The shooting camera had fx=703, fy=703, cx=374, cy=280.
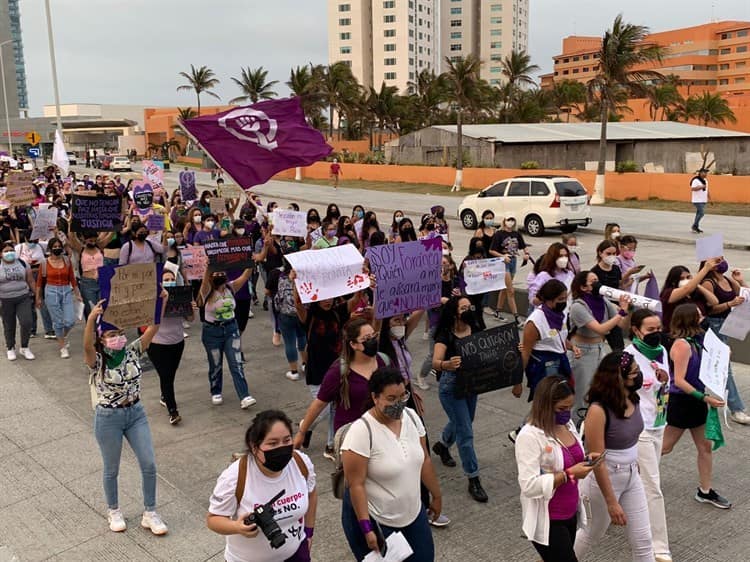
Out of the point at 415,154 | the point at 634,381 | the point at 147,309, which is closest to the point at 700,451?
the point at 634,381

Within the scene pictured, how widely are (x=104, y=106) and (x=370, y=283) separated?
12594cm

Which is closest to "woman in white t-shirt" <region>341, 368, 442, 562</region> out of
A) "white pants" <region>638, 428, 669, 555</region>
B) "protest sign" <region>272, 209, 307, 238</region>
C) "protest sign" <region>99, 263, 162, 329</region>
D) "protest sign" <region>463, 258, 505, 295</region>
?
"white pants" <region>638, 428, 669, 555</region>

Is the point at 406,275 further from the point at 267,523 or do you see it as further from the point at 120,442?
the point at 267,523

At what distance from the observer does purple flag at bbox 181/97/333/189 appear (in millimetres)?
8672

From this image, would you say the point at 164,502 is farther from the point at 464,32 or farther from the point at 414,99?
the point at 464,32

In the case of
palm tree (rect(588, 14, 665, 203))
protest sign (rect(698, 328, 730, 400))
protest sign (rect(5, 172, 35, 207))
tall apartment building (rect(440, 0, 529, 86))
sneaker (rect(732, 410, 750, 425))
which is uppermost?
tall apartment building (rect(440, 0, 529, 86))

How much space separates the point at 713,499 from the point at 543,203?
16.9 m

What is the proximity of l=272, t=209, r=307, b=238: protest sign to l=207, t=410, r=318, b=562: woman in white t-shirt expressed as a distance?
7.60 meters

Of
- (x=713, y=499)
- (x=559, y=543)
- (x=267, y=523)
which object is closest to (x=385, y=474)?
(x=267, y=523)

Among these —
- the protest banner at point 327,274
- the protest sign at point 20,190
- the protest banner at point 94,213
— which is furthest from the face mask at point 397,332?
the protest sign at point 20,190

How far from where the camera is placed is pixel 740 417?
6.98 metres

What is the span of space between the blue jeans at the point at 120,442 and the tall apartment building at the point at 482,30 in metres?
131

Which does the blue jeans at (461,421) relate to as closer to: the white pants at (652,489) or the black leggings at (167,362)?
the white pants at (652,489)

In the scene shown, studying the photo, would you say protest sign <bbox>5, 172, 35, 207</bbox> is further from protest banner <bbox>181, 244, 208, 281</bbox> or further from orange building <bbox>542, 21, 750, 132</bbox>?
orange building <bbox>542, 21, 750, 132</bbox>
